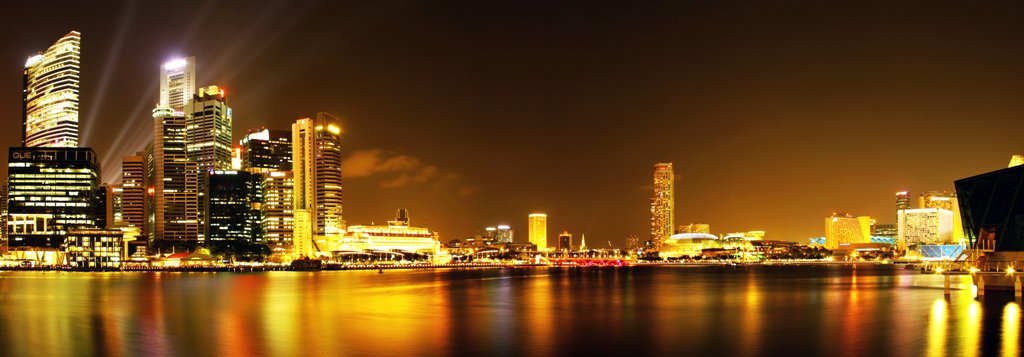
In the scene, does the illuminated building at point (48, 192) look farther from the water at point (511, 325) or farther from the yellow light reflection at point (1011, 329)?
the yellow light reflection at point (1011, 329)

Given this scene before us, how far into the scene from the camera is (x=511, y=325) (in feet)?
149

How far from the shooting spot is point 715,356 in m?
33.8

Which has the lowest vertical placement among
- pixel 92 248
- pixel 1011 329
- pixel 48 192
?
pixel 92 248

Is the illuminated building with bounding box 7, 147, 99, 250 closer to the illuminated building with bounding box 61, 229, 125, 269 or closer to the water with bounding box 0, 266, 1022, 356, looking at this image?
the illuminated building with bounding box 61, 229, 125, 269

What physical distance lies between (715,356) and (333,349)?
51.6 feet

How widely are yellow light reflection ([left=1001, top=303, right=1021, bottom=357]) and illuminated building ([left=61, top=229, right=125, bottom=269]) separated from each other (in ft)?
548

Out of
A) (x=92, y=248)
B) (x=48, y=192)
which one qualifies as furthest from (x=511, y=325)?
(x=48, y=192)

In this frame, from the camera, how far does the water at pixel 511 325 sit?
35.7m

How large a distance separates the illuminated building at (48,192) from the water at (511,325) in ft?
420

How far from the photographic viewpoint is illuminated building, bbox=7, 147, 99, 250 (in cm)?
18288

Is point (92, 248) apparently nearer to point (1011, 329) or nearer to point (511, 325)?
point (511, 325)

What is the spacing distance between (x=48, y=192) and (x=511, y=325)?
173m

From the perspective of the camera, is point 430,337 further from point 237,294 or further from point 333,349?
point 237,294

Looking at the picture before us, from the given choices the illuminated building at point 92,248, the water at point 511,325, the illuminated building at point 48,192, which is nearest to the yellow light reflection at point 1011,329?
the water at point 511,325
